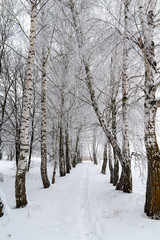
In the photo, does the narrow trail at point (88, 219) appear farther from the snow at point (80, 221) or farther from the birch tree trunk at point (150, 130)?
the birch tree trunk at point (150, 130)

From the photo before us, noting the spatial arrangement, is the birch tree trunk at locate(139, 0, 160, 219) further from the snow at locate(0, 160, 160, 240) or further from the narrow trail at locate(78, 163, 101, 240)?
the narrow trail at locate(78, 163, 101, 240)

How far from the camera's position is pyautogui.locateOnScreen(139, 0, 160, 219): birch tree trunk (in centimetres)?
343

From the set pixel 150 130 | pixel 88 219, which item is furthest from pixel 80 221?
pixel 150 130

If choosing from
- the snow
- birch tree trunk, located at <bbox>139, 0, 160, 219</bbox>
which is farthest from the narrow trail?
birch tree trunk, located at <bbox>139, 0, 160, 219</bbox>

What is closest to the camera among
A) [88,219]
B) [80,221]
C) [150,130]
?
[150,130]

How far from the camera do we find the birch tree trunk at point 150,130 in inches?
135

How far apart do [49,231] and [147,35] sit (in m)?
5.04

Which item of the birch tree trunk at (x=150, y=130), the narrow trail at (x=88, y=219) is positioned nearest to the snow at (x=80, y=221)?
the narrow trail at (x=88, y=219)

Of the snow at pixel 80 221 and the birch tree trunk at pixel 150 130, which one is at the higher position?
the birch tree trunk at pixel 150 130

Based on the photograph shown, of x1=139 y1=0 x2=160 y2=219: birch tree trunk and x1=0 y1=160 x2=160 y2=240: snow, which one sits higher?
x1=139 y1=0 x2=160 y2=219: birch tree trunk

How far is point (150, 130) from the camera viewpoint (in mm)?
3646

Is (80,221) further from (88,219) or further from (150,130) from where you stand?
(150,130)

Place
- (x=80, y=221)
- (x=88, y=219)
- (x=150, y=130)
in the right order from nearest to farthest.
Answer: (x=150, y=130)
(x=80, y=221)
(x=88, y=219)

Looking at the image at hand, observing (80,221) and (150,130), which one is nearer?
(150,130)
